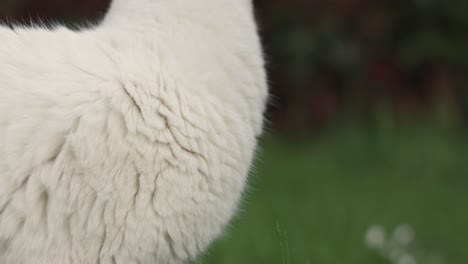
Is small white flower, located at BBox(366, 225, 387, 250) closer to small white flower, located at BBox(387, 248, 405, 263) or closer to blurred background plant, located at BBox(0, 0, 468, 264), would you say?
small white flower, located at BBox(387, 248, 405, 263)

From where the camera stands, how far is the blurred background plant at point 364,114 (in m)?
5.43

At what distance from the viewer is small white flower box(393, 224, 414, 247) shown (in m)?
4.39

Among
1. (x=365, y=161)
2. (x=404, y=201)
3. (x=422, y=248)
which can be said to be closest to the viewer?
(x=422, y=248)

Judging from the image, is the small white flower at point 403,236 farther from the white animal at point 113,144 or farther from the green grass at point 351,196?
the white animal at point 113,144

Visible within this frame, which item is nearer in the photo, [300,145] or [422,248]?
[422,248]

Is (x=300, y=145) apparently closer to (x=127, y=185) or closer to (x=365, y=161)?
(x=365, y=161)

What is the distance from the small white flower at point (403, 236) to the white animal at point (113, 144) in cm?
185

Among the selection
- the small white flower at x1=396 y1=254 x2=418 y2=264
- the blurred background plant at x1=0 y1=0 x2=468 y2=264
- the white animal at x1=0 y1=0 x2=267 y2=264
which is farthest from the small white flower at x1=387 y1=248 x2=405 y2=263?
the white animal at x1=0 y1=0 x2=267 y2=264

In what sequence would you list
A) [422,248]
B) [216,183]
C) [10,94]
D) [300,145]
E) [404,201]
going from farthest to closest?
[300,145] < [404,201] < [422,248] < [216,183] < [10,94]

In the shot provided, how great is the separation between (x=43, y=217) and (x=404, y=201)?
11.5 feet

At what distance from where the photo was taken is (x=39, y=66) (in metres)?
2.52

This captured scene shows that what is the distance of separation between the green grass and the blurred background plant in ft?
0.03

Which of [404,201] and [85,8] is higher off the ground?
[85,8]

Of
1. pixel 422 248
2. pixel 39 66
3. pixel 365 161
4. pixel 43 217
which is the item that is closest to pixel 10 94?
pixel 39 66
